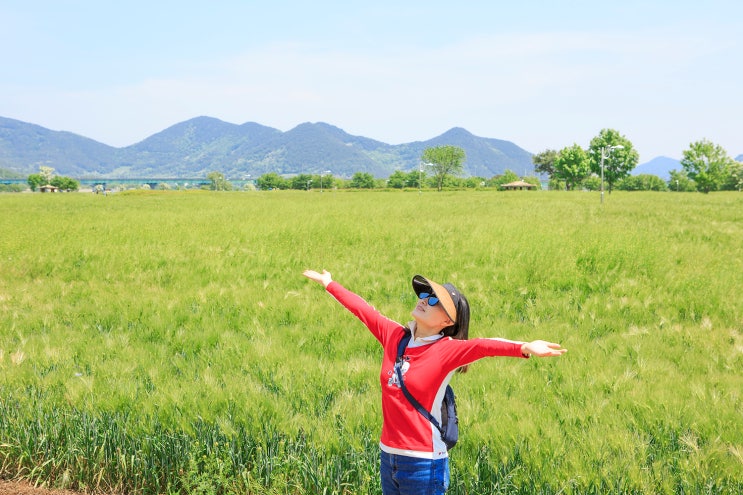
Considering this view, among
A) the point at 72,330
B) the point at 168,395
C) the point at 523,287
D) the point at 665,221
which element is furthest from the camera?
the point at 665,221

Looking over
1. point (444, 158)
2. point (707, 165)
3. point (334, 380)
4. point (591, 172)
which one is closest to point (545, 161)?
point (444, 158)

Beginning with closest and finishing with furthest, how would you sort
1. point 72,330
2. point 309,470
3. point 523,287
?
point 309,470 → point 72,330 → point 523,287

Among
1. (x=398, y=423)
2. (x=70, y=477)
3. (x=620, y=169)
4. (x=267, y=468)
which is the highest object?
(x=620, y=169)

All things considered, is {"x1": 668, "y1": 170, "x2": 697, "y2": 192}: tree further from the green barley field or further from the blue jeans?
the blue jeans

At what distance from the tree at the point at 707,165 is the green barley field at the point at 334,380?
91.2 metres

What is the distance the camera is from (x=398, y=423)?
2.37 meters

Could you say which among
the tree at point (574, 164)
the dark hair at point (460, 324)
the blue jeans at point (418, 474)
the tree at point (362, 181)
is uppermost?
the tree at point (574, 164)

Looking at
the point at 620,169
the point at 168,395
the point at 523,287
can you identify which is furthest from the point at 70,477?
the point at 620,169

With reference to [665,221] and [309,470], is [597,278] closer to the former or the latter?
[309,470]

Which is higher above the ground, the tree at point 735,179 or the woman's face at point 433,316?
the tree at point 735,179

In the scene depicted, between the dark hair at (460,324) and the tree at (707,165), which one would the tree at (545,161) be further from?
the dark hair at (460,324)

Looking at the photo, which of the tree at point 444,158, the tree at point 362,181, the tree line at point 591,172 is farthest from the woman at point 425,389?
the tree at point 362,181

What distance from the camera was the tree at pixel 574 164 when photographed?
111750 millimetres

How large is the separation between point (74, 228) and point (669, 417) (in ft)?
65.6
